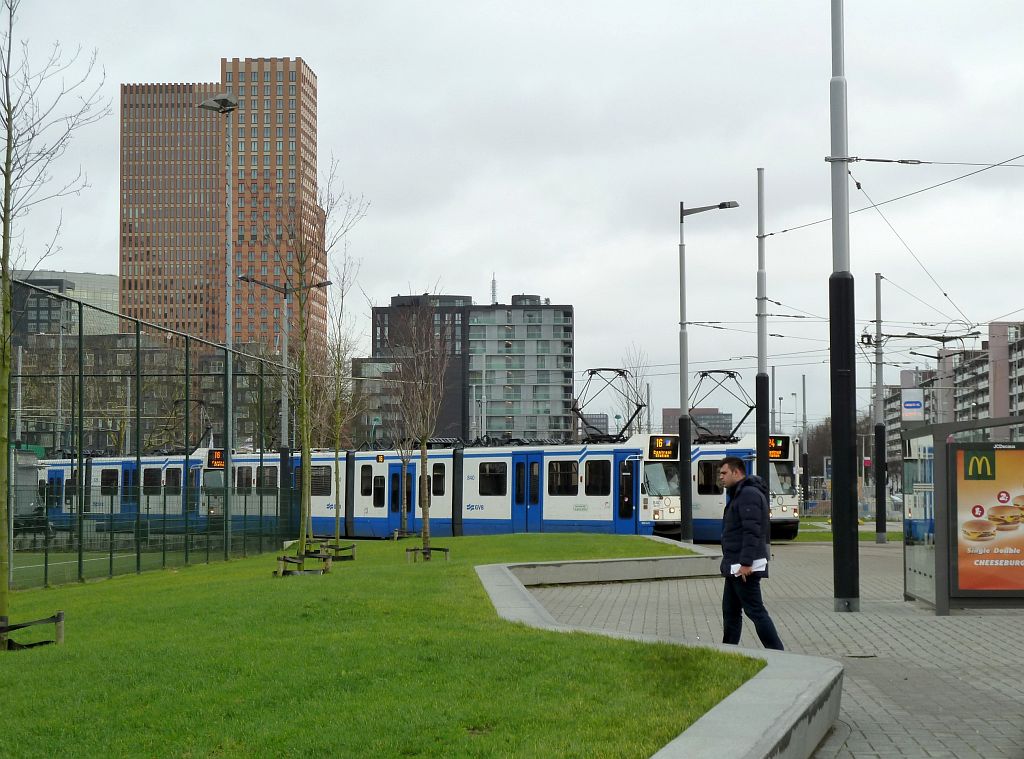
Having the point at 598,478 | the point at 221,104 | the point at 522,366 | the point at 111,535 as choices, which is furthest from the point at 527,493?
the point at 522,366

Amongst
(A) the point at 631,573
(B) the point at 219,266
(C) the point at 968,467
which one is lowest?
(A) the point at 631,573

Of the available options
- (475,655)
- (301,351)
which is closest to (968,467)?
(475,655)

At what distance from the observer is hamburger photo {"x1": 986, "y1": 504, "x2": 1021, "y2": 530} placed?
15.7 metres

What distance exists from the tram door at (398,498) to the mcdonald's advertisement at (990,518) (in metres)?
25.5

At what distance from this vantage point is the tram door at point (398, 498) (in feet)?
131

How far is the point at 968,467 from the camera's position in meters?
15.8

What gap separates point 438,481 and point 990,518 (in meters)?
25.2

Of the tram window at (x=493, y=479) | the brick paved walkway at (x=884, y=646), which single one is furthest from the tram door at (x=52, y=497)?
the tram window at (x=493, y=479)

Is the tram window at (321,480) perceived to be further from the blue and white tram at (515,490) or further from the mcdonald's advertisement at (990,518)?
the mcdonald's advertisement at (990,518)

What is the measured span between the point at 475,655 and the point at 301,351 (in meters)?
12.7

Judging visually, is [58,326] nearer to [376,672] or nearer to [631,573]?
[631,573]

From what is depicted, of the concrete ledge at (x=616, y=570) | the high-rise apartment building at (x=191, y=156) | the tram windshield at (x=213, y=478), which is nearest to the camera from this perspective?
the concrete ledge at (x=616, y=570)

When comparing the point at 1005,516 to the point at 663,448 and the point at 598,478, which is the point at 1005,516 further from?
the point at 598,478

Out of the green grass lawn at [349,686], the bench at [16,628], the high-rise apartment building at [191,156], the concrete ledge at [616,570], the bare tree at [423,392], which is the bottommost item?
the concrete ledge at [616,570]
